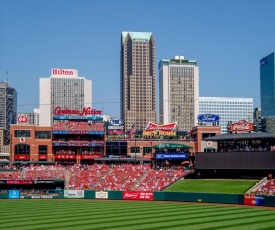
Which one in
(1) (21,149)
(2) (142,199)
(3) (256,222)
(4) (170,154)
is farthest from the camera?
(1) (21,149)

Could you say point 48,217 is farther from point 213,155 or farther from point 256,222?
point 213,155

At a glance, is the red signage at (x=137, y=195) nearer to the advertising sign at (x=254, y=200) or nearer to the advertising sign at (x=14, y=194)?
the advertising sign at (x=254, y=200)

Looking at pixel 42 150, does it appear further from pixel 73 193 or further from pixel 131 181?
pixel 73 193

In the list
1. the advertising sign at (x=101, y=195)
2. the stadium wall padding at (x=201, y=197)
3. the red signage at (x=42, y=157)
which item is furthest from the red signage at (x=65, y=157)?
the stadium wall padding at (x=201, y=197)

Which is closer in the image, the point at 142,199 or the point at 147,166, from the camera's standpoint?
the point at 142,199

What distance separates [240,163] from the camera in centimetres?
6644

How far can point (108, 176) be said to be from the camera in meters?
77.0

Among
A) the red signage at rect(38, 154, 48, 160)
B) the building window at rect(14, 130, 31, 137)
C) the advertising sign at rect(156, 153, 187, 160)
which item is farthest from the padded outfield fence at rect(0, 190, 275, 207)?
the building window at rect(14, 130, 31, 137)

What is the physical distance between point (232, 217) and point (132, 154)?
5874 centimetres

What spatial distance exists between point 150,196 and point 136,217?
20421 millimetres

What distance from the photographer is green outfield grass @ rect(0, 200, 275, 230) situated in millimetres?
36531

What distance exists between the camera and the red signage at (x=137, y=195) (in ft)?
207

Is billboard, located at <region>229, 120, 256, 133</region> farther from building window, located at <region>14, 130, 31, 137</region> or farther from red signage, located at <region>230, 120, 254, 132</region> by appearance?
building window, located at <region>14, 130, 31, 137</region>

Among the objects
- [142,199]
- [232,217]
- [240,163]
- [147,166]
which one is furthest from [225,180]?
[232,217]
